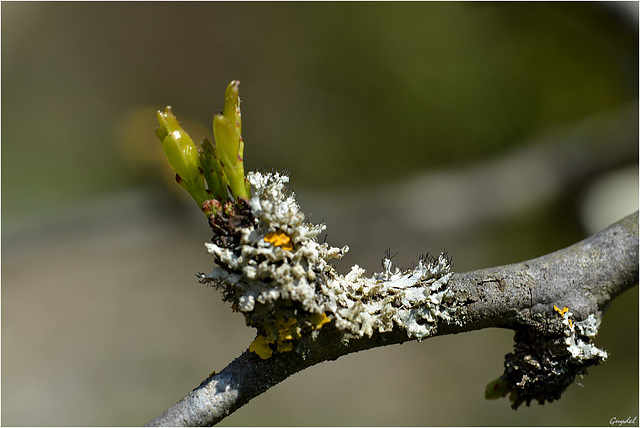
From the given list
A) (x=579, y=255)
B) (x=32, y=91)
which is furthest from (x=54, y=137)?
(x=579, y=255)

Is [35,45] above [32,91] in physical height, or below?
above

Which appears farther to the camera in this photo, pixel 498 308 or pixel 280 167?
pixel 280 167

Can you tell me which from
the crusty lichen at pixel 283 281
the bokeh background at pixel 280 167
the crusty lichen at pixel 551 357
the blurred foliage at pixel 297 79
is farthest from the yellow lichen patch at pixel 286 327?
the blurred foliage at pixel 297 79

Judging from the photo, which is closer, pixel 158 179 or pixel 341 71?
pixel 341 71

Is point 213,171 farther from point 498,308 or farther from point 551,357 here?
point 551,357

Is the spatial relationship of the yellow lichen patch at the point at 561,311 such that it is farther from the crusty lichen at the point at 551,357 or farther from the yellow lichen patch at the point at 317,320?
the yellow lichen patch at the point at 317,320

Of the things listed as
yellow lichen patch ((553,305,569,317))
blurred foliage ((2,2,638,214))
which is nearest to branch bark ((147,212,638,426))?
yellow lichen patch ((553,305,569,317))

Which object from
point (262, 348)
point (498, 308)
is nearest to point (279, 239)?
point (262, 348)

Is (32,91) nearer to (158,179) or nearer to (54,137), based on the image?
(54,137)
